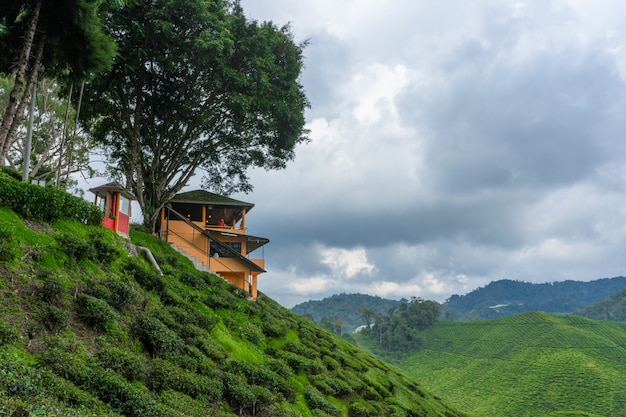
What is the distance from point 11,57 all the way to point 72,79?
2.11m

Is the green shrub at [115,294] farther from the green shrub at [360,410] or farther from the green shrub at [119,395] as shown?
the green shrub at [360,410]

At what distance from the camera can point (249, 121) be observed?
24469 millimetres

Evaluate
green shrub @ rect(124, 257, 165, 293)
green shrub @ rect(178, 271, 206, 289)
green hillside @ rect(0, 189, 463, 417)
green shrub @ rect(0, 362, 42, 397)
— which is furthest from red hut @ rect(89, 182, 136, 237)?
green shrub @ rect(0, 362, 42, 397)

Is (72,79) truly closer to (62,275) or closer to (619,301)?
(62,275)

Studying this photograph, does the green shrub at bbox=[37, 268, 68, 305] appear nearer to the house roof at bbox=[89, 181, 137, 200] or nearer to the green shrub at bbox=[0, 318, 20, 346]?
the green shrub at bbox=[0, 318, 20, 346]

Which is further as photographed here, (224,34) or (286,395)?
(224,34)

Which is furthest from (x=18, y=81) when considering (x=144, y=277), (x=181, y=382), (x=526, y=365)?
(x=526, y=365)

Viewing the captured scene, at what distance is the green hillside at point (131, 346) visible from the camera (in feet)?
25.6

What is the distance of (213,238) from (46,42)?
43.2 feet

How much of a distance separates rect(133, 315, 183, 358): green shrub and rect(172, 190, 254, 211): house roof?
20.3 metres

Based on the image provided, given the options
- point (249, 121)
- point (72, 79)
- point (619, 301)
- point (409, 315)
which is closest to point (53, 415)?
point (72, 79)

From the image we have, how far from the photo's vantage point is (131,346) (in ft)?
36.0

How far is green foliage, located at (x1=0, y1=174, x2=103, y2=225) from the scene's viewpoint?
1248cm

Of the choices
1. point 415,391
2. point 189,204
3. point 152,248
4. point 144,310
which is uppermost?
point 189,204
